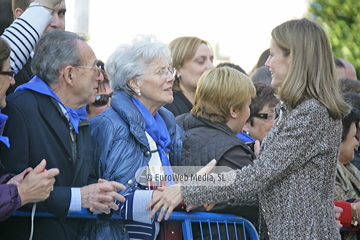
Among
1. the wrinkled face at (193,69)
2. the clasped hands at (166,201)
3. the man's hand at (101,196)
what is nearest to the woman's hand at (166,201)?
the clasped hands at (166,201)

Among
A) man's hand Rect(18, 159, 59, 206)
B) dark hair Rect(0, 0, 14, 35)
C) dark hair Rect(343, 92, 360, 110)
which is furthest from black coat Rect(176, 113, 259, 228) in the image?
dark hair Rect(343, 92, 360, 110)

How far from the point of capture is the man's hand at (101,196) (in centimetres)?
355

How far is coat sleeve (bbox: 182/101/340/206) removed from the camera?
3588mm

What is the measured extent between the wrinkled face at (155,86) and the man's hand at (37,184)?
42.7 inches

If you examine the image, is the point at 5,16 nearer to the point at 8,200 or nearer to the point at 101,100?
the point at 101,100

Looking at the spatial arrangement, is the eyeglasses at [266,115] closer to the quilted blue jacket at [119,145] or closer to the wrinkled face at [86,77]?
the quilted blue jacket at [119,145]

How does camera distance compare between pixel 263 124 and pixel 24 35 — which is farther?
pixel 263 124

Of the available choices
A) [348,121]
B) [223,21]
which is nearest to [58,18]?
[348,121]

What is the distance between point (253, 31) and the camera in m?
15.8

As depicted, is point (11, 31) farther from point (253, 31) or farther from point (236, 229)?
point (253, 31)

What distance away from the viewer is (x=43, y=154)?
11.7 feet

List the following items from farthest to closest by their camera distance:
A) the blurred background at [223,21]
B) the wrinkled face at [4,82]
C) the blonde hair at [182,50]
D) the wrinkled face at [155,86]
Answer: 1. the blurred background at [223,21]
2. the blonde hair at [182,50]
3. the wrinkled face at [155,86]
4. the wrinkled face at [4,82]

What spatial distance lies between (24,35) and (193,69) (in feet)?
7.85

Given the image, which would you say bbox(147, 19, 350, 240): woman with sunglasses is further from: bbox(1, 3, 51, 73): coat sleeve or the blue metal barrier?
bbox(1, 3, 51, 73): coat sleeve
